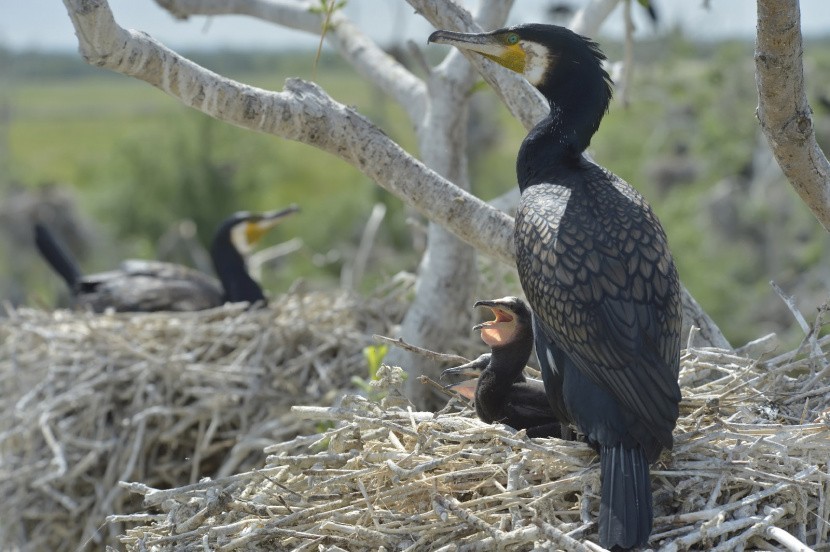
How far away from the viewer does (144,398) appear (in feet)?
18.4

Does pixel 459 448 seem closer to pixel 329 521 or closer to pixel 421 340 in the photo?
pixel 329 521

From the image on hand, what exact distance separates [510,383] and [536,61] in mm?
1133

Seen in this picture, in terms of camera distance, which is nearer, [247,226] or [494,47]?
[494,47]

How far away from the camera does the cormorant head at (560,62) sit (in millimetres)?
3695

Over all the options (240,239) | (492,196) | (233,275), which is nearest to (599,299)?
(233,275)

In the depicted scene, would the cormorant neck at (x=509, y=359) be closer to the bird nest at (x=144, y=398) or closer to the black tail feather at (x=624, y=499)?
the black tail feather at (x=624, y=499)

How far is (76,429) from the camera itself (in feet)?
17.9

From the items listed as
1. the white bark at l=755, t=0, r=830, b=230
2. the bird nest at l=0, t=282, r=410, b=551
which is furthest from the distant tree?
the white bark at l=755, t=0, r=830, b=230

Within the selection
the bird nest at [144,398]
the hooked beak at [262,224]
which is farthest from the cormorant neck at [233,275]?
the bird nest at [144,398]

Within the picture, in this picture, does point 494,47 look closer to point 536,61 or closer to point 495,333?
point 536,61

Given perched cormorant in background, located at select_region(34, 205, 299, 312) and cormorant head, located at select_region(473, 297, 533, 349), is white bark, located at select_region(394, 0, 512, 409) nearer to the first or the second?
cormorant head, located at select_region(473, 297, 533, 349)

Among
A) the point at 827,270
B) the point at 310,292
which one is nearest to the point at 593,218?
the point at 310,292

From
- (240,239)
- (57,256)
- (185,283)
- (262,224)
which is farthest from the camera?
(57,256)

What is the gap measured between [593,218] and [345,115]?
1.00 m
